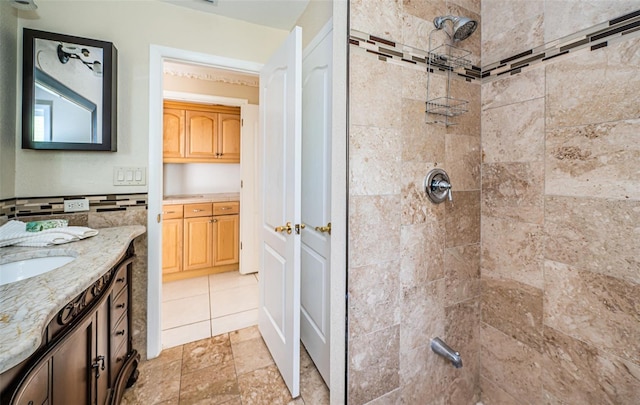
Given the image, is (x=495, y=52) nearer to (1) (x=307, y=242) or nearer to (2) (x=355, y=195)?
(2) (x=355, y=195)

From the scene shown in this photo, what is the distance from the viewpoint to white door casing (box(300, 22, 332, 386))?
1.17m

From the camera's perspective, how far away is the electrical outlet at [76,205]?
4.44ft

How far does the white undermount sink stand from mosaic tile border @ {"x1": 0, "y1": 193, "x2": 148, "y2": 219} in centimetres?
49

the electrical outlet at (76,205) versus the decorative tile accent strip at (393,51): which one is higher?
the decorative tile accent strip at (393,51)

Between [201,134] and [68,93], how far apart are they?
1709 mm

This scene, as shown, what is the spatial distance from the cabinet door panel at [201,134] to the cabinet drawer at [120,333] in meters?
2.08

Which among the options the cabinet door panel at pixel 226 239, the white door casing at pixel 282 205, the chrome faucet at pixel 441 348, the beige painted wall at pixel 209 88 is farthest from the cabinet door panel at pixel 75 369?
the beige painted wall at pixel 209 88

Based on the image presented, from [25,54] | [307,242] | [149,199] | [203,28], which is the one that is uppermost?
[203,28]

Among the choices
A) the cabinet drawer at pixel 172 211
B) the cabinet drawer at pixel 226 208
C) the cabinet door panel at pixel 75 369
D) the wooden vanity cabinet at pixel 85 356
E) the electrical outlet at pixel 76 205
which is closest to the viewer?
the wooden vanity cabinet at pixel 85 356

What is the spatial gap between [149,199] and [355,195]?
1.34m

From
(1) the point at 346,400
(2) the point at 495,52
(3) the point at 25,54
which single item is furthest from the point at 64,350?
(2) the point at 495,52

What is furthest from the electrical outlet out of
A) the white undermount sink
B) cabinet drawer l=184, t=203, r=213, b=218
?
cabinet drawer l=184, t=203, r=213, b=218

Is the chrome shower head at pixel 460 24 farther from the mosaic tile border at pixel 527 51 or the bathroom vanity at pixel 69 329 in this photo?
the bathroom vanity at pixel 69 329

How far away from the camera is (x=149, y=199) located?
1.55 m
